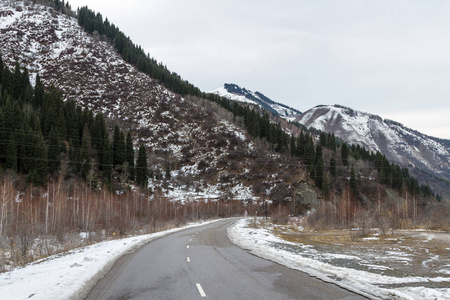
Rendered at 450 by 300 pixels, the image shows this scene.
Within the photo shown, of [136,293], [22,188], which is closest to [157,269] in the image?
[136,293]

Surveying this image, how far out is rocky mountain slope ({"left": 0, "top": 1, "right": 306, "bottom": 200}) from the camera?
129 meters

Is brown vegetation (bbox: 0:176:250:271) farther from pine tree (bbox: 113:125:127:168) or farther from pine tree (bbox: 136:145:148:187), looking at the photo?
pine tree (bbox: 113:125:127:168)

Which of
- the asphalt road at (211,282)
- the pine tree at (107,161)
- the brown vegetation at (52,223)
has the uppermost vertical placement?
the pine tree at (107,161)

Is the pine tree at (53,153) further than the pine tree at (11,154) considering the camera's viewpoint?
Yes

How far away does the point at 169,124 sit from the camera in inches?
6378

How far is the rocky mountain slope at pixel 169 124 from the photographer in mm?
129375

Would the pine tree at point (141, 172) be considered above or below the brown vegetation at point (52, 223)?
above

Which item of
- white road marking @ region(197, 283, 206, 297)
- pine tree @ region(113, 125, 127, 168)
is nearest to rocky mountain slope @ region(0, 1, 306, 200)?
pine tree @ region(113, 125, 127, 168)

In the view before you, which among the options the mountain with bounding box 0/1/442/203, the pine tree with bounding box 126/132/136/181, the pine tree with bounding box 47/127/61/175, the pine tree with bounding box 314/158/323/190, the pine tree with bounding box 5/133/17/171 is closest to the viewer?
the pine tree with bounding box 5/133/17/171

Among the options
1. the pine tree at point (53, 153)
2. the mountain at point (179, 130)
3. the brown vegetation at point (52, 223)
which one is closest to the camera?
the brown vegetation at point (52, 223)

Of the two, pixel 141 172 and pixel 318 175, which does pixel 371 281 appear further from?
pixel 318 175

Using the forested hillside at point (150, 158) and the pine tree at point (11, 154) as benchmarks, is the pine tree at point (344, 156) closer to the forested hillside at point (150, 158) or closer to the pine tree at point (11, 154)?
the forested hillside at point (150, 158)

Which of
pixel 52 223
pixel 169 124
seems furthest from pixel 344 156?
pixel 52 223

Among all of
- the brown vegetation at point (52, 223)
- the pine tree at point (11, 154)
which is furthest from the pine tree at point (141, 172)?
the pine tree at point (11, 154)
